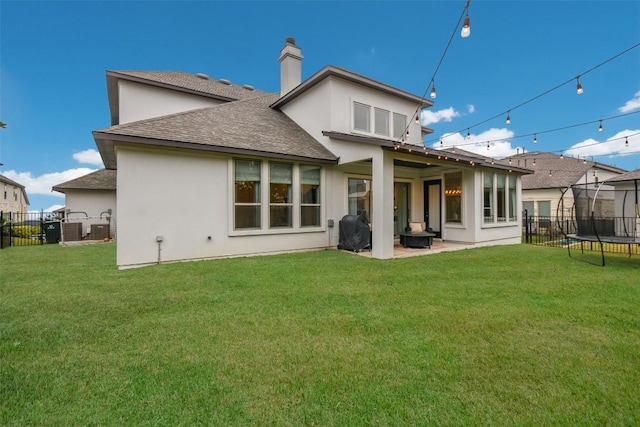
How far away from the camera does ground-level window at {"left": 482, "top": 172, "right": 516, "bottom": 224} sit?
409 inches

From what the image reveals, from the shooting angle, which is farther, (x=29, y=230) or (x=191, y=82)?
(x=191, y=82)

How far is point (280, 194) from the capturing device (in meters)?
8.23

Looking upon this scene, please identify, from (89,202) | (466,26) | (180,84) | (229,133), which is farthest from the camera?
(89,202)

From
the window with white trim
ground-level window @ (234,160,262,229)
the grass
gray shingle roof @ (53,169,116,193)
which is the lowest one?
the grass

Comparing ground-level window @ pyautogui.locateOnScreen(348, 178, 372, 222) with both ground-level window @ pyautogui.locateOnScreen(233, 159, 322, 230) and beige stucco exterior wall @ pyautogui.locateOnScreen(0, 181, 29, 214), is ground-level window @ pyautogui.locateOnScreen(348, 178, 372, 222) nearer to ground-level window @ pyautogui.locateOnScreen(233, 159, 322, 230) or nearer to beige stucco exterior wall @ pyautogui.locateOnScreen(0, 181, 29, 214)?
ground-level window @ pyautogui.locateOnScreen(233, 159, 322, 230)

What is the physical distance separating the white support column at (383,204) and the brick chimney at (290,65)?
6.59 metres

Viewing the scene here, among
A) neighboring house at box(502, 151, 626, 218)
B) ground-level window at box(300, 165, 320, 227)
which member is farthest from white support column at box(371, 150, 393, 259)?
neighboring house at box(502, 151, 626, 218)

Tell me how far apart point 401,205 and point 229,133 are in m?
6.84

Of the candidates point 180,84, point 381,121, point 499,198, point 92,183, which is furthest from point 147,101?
point 499,198

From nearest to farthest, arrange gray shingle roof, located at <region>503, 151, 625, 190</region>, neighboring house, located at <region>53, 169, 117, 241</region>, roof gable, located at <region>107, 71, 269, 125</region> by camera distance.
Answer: roof gable, located at <region>107, 71, 269, 125</region>, neighboring house, located at <region>53, 169, 117, 241</region>, gray shingle roof, located at <region>503, 151, 625, 190</region>

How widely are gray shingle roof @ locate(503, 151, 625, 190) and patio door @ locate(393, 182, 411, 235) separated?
11950 mm

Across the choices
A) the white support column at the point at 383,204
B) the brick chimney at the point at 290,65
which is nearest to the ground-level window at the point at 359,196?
the white support column at the point at 383,204

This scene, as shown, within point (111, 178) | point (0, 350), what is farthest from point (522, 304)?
point (111, 178)

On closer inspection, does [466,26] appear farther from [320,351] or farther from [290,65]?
[290,65]
